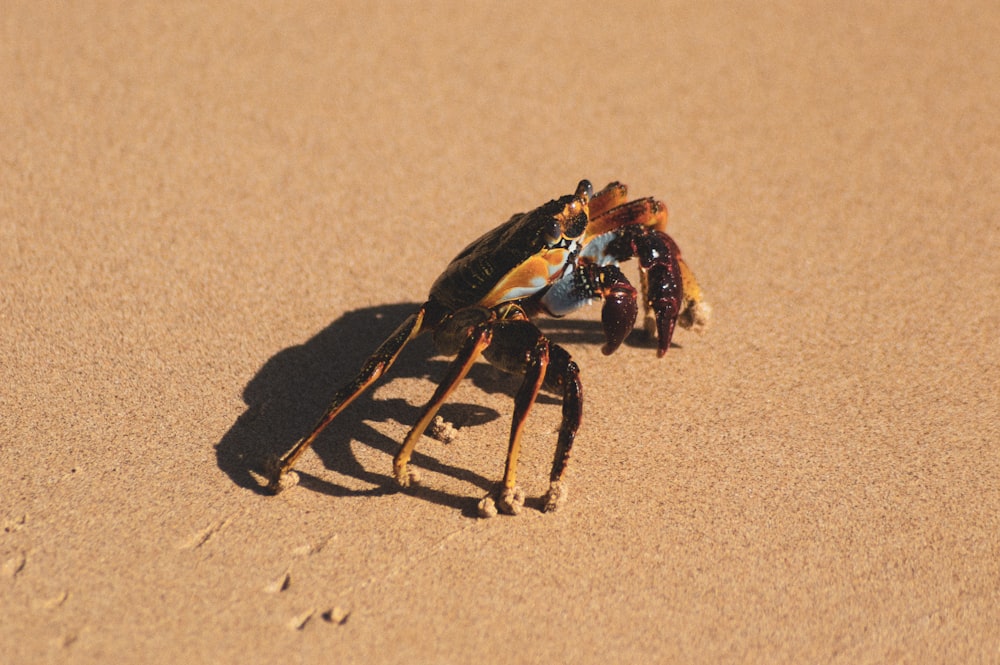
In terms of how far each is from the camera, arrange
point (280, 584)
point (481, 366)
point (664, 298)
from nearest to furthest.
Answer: point (280, 584)
point (664, 298)
point (481, 366)

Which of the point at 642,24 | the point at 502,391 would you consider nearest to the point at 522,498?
the point at 502,391

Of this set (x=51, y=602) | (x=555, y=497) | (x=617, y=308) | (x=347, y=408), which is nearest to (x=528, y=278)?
(x=617, y=308)

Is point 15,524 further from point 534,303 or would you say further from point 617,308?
point 617,308

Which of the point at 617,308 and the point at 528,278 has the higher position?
the point at 528,278

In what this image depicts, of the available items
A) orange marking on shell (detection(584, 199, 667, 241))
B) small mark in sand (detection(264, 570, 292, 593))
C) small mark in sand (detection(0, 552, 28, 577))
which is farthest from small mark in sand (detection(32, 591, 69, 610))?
orange marking on shell (detection(584, 199, 667, 241))

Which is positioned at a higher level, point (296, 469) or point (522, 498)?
point (296, 469)

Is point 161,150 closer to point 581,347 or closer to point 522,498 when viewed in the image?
point 581,347
